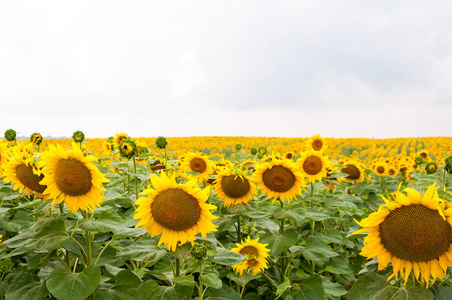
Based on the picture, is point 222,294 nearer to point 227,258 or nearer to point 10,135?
point 227,258

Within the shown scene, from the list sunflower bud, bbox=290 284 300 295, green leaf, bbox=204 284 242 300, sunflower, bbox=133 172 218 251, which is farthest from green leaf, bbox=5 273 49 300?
sunflower bud, bbox=290 284 300 295

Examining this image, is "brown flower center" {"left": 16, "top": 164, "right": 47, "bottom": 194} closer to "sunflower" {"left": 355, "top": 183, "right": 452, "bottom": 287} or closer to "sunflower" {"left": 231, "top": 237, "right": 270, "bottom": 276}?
"sunflower" {"left": 231, "top": 237, "right": 270, "bottom": 276}

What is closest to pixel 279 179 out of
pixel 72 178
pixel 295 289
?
pixel 295 289

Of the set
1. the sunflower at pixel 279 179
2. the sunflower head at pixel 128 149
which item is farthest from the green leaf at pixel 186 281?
the sunflower head at pixel 128 149

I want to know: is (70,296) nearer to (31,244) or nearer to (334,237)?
(31,244)

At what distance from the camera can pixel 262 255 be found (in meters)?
2.83

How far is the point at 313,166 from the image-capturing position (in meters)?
4.17

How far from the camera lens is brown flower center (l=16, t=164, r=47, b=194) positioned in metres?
2.43

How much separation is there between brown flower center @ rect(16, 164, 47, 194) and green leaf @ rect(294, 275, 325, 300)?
2.47 meters

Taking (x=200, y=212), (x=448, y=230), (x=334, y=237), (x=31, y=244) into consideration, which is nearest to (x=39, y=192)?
(x=31, y=244)

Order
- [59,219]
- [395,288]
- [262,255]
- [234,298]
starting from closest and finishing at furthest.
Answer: [395,288] → [59,219] → [234,298] → [262,255]

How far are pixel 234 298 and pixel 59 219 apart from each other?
143 centimetres

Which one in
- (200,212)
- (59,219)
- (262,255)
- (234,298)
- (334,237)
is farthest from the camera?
(334,237)

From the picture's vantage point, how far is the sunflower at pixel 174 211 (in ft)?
6.55
